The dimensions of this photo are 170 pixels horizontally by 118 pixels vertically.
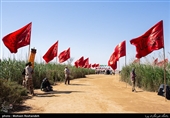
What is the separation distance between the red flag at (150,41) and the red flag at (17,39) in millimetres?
7148

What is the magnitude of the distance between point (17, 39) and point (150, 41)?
8.34m

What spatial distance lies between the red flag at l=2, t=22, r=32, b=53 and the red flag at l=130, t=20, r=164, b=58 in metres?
7.15

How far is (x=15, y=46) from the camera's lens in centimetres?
1421

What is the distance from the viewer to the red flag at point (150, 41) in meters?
Result: 12.5

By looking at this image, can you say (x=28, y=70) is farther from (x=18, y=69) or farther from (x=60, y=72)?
(x=60, y=72)

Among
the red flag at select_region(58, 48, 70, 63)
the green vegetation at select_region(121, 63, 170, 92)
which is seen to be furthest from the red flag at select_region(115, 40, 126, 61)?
the red flag at select_region(58, 48, 70, 63)

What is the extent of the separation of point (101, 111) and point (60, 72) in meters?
17.9

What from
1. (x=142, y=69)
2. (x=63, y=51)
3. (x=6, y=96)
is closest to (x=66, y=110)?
(x=6, y=96)

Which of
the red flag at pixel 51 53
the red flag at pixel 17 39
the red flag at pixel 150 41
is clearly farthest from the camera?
the red flag at pixel 51 53

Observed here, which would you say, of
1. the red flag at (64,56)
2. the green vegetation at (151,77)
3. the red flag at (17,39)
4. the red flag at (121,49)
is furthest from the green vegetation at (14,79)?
the green vegetation at (151,77)

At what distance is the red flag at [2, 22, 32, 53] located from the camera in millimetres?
14039

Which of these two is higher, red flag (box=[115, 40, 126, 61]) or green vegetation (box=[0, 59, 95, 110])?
red flag (box=[115, 40, 126, 61])

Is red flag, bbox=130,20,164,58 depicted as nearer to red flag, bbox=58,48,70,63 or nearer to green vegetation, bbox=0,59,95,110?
green vegetation, bbox=0,59,95,110

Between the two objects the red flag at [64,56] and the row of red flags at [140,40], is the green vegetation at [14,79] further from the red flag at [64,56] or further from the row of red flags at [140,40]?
the red flag at [64,56]
